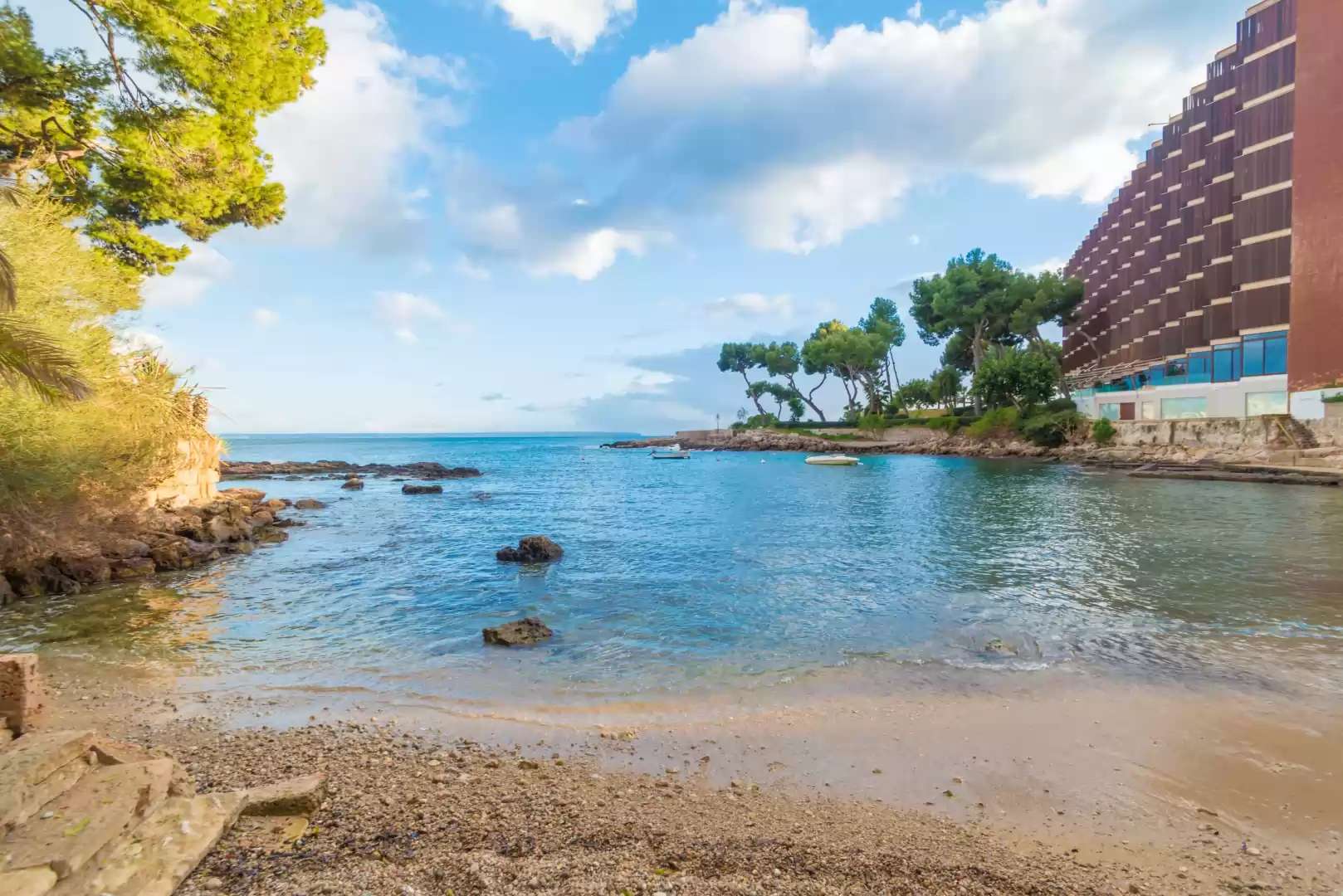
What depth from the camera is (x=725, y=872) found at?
388 cm

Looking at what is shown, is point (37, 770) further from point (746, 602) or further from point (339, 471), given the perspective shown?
point (339, 471)

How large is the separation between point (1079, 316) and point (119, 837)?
91.3 m

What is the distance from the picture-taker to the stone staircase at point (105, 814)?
128 inches

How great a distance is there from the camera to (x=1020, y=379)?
62125 millimetres

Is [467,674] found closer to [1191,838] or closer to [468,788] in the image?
[468,788]

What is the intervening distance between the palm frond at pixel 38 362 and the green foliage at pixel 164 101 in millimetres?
8244

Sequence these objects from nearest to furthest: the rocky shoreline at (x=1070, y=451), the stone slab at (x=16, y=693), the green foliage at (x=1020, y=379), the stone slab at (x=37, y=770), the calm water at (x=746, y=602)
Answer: the stone slab at (x=37, y=770), the stone slab at (x=16, y=693), the calm water at (x=746, y=602), the rocky shoreline at (x=1070, y=451), the green foliage at (x=1020, y=379)

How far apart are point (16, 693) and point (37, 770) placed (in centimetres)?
191

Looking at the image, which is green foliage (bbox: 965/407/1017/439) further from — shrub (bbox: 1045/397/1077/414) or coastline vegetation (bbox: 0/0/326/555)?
coastline vegetation (bbox: 0/0/326/555)

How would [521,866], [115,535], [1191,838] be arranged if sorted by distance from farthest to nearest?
[115,535] < [1191,838] < [521,866]

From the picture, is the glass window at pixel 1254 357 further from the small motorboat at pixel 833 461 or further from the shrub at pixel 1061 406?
the small motorboat at pixel 833 461

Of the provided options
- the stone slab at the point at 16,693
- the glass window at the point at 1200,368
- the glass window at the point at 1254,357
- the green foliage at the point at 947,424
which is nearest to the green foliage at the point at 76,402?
the stone slab at the point at 16,693

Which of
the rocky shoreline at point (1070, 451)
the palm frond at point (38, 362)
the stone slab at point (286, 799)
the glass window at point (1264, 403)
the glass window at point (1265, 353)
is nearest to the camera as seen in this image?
the stone slab at point (286, 799)

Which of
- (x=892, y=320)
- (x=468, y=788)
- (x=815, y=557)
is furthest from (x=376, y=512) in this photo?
(x=892, y=320)
